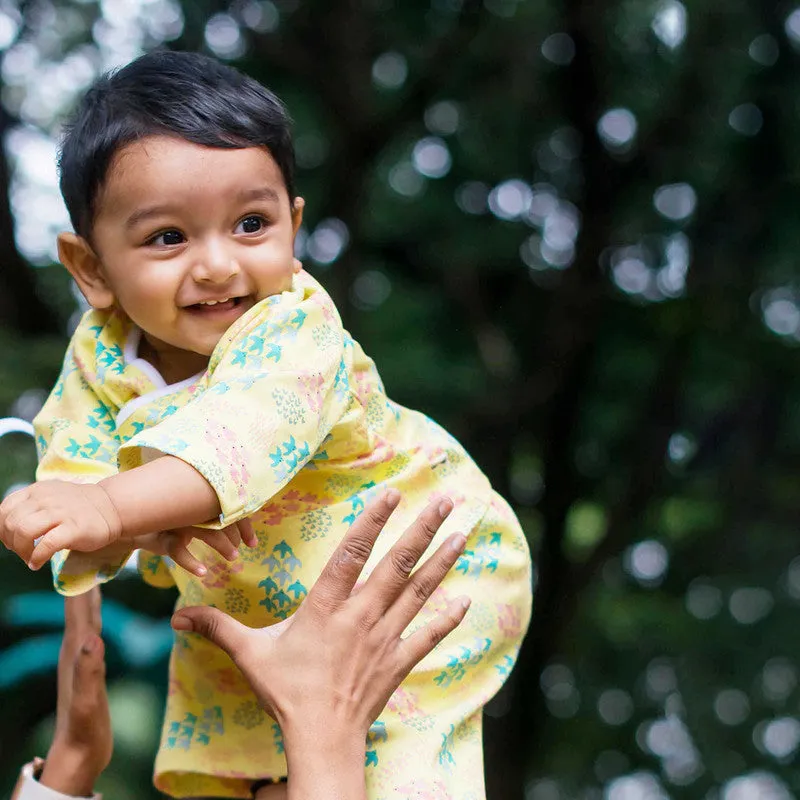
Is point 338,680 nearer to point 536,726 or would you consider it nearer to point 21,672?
point 21,672

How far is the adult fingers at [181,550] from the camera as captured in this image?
1.29 m

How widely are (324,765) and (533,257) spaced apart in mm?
3434

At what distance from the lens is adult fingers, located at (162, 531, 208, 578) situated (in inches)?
50.8

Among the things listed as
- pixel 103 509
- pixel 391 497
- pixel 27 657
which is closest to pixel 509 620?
pixel 391 497

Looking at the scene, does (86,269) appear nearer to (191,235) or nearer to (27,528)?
(191,235)

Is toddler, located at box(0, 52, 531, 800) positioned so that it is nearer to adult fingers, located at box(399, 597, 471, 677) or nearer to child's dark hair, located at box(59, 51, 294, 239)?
child's dark hair, located at box(59, 51, 294, 239)

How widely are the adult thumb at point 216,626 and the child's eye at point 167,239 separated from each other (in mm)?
480

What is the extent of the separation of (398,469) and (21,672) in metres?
3.00

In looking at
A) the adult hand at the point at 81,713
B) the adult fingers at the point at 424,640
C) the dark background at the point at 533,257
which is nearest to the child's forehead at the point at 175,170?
the adult fingers at the point at 424,640

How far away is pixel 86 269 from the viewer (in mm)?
1609

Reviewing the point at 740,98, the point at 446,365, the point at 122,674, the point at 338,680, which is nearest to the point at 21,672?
the point at 122,674

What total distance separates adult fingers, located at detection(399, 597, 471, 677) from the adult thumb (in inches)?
8.1

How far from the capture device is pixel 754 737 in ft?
17.7

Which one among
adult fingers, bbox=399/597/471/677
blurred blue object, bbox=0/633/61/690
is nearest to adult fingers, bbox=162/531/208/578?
adult fingers, bbox=399/597/471/677
